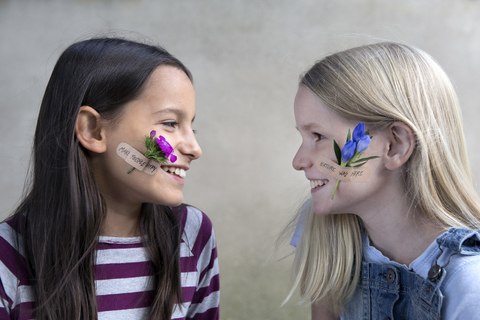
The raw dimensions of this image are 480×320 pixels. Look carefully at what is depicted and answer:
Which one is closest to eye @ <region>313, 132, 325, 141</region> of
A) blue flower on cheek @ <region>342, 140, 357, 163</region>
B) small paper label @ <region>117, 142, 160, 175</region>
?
blue flower on cheek @ <region>342, 140, 357, 163</region>

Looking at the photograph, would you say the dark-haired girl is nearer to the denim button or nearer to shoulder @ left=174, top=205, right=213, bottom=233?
shoulder @ left=174, top=205, right=213, bottom=233

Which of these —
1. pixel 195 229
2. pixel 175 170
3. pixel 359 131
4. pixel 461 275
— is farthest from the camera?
pixel 195 229

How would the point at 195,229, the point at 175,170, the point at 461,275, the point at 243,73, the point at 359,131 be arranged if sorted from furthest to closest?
Answer: the point at 243,73
the point at 195,229
the point at 175,170
the point at 359,131
the point at 461,275

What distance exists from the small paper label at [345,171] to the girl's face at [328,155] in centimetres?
2

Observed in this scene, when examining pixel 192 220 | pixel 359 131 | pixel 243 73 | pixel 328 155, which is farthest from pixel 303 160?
pixel 243 73

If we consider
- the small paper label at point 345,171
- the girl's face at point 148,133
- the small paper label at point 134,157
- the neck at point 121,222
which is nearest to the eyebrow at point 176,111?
the girl's face at point 148,133

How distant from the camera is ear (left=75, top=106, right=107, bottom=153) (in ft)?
4.36

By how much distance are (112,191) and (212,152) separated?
95cm

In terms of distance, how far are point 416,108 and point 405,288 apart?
0.58 meters

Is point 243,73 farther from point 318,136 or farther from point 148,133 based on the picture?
point 148,133

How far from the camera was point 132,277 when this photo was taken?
1432mm

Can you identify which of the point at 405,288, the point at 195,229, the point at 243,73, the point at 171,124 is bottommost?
the point at 405,288

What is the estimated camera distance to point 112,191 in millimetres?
1416

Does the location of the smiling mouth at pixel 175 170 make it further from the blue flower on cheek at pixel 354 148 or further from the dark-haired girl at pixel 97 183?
the blue flower on cheek at pixel 354 148
